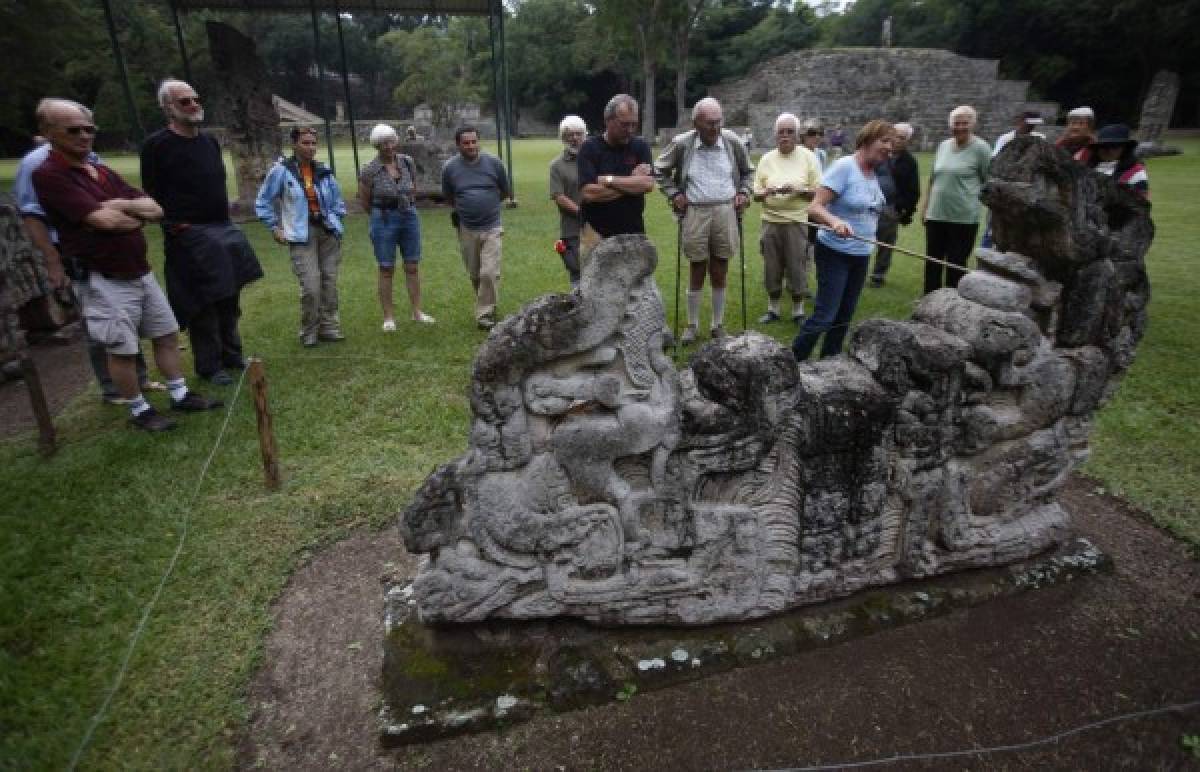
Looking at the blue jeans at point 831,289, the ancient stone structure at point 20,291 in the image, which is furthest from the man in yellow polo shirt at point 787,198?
the ancient stone structure at point 20,291

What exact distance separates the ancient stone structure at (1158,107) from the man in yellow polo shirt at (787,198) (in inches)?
935

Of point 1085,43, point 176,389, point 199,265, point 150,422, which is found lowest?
point 150,422

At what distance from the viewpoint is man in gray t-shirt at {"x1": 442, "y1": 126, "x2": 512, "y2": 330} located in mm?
6113

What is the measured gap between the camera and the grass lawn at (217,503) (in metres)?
2.54

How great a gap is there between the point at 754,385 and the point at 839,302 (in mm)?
2302

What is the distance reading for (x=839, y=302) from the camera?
4.57 m

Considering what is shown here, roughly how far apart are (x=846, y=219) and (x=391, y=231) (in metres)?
3.98

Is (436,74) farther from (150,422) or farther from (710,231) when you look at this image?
(150,422)

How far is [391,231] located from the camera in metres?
6.20

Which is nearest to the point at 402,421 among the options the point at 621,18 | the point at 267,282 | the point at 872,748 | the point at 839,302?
the point at 839,302

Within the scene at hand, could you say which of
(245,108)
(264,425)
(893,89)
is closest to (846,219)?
(264,425)

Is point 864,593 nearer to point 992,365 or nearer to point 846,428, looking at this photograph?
point 846,428

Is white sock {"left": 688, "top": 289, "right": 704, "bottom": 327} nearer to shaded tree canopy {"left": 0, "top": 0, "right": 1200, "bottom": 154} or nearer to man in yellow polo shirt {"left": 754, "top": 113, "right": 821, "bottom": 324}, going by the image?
man in yellow polo shirt {"left": 754, "top": 113, "right": 821, "bottom": 324}

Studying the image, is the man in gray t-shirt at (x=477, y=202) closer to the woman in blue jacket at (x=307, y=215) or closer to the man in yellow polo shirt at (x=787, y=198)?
the woman in blue jacket at (x=307, y=215)
